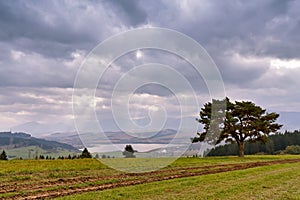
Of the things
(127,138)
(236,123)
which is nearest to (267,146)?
(236,123)

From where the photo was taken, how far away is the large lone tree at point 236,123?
173ft

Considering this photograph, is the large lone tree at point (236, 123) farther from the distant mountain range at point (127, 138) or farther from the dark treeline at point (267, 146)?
the dark treeline at point (267, 146)

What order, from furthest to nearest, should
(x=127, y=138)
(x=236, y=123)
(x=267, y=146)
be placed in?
1. (x=267, y=146)
2. (x=236, y=123)
3. (x=127, y=138)

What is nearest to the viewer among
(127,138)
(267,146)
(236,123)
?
(127,138)

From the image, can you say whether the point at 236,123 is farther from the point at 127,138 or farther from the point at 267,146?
the point at 267,146

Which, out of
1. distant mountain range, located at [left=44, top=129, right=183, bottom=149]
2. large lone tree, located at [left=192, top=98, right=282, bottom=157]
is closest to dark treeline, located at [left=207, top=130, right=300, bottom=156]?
large lone tree, located at [left=192, top=98, right=282, bottom=157]

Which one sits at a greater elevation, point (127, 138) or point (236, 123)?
point (236, 123)

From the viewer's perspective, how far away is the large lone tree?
2082 inches

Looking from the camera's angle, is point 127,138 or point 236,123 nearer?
point 127,138

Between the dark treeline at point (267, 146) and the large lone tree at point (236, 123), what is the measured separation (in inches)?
2535

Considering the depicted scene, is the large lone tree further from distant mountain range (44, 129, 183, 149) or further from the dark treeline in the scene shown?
the dark treeline

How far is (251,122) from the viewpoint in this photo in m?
53.1

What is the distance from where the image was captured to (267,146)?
118m

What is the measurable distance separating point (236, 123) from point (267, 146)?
239 ft
